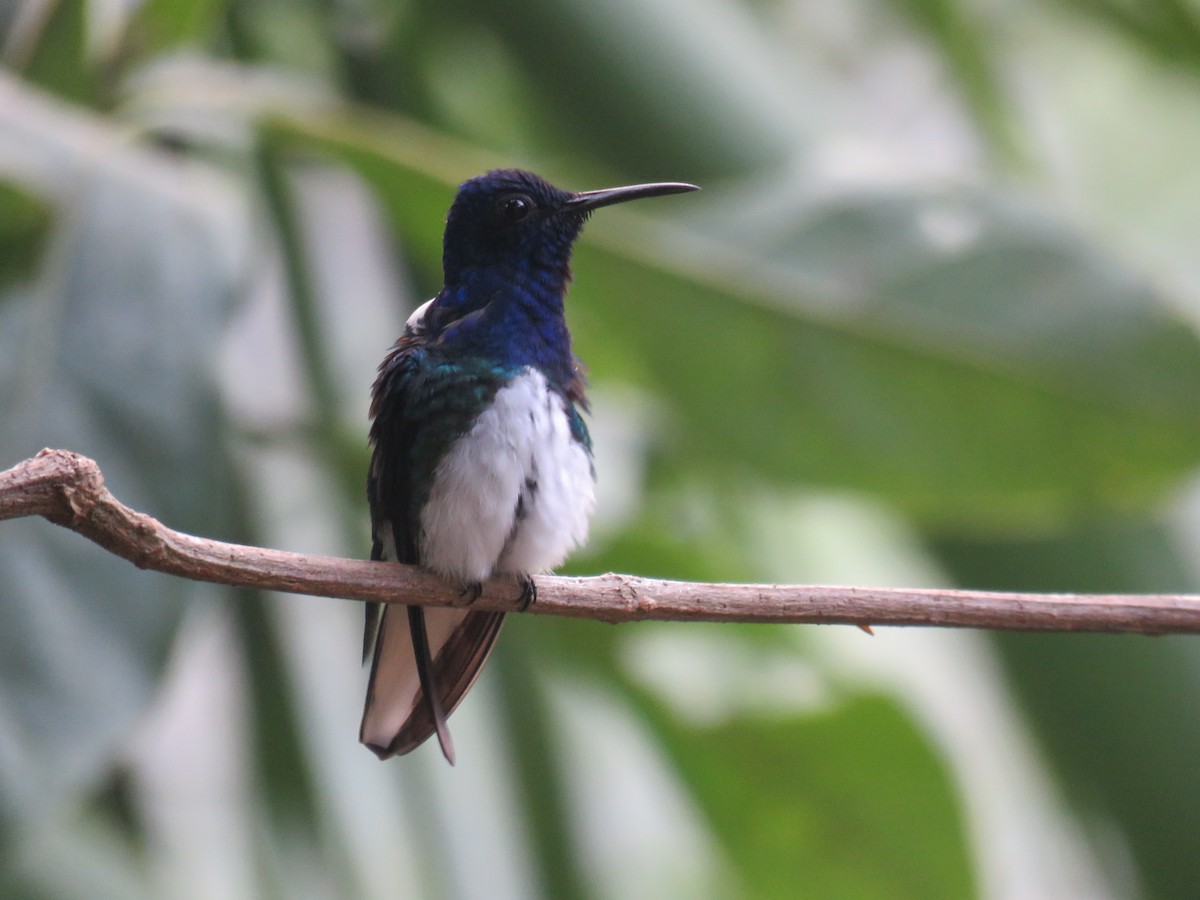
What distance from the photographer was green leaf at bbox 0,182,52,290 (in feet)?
7.14

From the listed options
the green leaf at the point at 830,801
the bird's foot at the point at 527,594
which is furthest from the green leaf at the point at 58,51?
the green leaf at the point at 830,801

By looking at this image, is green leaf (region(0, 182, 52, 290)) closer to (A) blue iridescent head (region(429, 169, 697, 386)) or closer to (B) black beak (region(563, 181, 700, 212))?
(A) blue iridescent head (region(429, 169, 697, 386))

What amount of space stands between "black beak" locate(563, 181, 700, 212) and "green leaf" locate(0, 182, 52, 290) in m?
0.84

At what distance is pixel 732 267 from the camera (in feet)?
8.45

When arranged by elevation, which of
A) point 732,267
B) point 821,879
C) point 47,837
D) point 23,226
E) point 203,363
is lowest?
point 47,837

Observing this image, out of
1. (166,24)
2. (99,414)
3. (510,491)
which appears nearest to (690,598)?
(510,491)

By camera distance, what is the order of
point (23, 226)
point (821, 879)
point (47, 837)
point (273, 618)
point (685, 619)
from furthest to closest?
point (273, 618), point (821, 879), point (47, 837), point (23, 226), point (685, 619)

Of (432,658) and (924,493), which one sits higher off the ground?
(924,493)

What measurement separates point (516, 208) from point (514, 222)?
0.07 ft

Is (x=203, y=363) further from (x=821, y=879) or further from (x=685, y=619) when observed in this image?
(x=821, y=879)

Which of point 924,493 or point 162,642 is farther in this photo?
point 924,493

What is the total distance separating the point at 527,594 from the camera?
1.79 metres

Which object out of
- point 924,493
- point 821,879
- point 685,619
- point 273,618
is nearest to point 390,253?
point 273,618

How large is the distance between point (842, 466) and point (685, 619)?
1.13m
